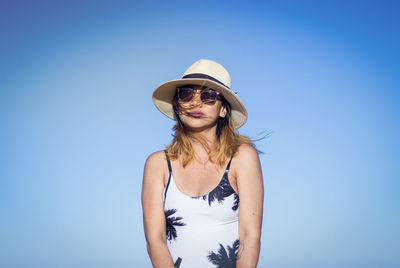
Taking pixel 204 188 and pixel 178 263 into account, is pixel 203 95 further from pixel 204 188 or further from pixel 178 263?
pixel 178 263

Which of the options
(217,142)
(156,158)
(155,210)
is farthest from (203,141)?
(155,210)

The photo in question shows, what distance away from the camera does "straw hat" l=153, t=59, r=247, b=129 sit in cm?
439

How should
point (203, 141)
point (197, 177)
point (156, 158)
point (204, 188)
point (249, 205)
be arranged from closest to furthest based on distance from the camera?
point (249, 205), point (204, 188), point (197, 177), point (156, 158), point (203, 141)

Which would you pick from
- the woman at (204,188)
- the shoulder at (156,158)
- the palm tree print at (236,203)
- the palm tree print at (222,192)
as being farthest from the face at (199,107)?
the palm tree print at (236,203)

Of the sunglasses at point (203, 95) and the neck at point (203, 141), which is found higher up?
the sunglasses at point (203, 95)

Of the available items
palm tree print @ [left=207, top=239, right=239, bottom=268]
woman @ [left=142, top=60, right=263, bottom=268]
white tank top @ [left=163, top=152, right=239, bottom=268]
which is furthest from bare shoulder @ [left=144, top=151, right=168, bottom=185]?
palm tree print @ [left=207, top=239, right=239, bottom=268]

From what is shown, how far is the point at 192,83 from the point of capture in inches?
175

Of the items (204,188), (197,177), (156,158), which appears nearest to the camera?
(204,188)

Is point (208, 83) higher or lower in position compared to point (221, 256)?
higher

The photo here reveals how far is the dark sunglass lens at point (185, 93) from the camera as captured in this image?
448 centimetres

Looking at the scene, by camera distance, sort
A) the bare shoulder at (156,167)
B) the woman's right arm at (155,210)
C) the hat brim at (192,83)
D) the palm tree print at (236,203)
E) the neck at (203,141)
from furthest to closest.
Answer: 1. the neck at (203,141)
2. the hat brim at (192,83)
3. the bare shoulder at (156,167)
4. the palm tree print at (236,203)
5. the woman's right arm at (155,210)

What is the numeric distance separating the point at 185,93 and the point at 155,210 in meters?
1.08

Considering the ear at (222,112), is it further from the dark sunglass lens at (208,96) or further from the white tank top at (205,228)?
the white tank top at (205,228)

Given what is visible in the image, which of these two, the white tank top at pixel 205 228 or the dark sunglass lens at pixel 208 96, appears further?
the dark sunglass lens at pixel 208 96
